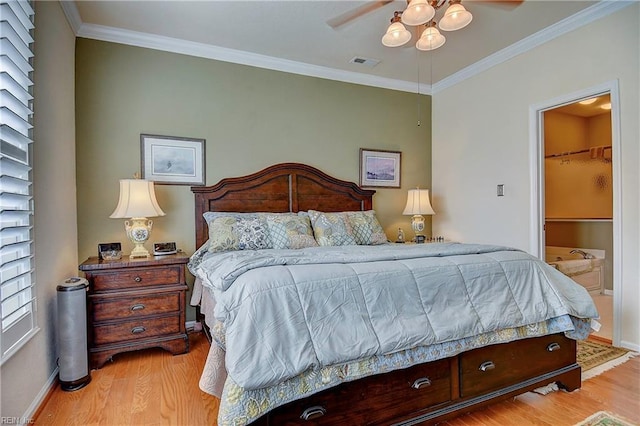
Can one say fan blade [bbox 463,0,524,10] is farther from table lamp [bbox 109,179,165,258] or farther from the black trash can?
the black trash can

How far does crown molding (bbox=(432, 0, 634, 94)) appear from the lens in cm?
281

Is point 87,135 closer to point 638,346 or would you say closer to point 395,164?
point 395,164

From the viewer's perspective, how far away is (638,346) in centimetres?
266

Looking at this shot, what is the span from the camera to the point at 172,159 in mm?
3359

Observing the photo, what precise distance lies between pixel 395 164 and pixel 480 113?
1133mm

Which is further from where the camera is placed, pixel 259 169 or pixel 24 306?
pixel 259 169

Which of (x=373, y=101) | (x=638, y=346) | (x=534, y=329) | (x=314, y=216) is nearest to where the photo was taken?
(x=534, y=329)

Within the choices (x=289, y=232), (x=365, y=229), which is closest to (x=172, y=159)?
(x=289, y=232)

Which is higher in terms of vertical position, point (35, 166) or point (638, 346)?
point (35, 166)

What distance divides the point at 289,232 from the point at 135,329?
1417 mm

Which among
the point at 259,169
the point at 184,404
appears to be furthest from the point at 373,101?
the point at 184,404

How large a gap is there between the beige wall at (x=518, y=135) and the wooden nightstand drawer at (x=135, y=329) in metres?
3.39

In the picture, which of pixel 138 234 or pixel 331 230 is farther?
pixel 331 230

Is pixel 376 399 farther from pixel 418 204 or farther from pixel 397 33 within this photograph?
pixel 418 204
